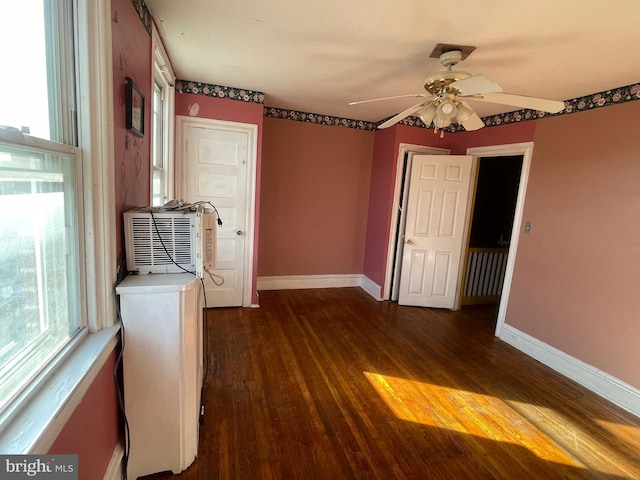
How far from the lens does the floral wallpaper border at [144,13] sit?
1.63 m

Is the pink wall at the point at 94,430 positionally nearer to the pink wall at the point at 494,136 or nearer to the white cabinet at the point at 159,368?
the white cabinet at the point at 159,368

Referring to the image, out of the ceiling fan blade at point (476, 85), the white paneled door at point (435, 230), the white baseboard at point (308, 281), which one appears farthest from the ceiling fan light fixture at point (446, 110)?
the white baseboard at point (308, 281)

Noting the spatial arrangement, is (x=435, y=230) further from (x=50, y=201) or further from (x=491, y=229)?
(x=50, y=201)

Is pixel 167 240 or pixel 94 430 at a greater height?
pixel 167 240

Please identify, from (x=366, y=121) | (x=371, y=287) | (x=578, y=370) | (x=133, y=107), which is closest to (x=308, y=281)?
(x=371, y=287)

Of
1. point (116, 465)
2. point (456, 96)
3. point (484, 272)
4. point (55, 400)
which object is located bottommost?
point (116, 465)

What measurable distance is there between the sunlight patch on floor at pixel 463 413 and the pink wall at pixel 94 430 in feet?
5.31

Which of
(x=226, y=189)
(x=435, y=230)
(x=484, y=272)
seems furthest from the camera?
(x=484, y=272)

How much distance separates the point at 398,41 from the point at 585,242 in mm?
2257

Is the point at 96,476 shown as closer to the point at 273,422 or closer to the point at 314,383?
the point at 273,422

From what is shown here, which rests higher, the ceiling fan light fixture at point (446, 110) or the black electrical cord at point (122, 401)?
the ceiling fan light fixture at point (446, 110)

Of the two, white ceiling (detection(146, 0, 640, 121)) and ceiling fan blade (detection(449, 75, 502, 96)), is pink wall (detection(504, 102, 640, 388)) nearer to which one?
white ceiling (detection(146, 0, 640, 121))

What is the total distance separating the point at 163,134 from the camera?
2883 mm

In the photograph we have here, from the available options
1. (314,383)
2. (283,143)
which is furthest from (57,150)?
(283,143)
